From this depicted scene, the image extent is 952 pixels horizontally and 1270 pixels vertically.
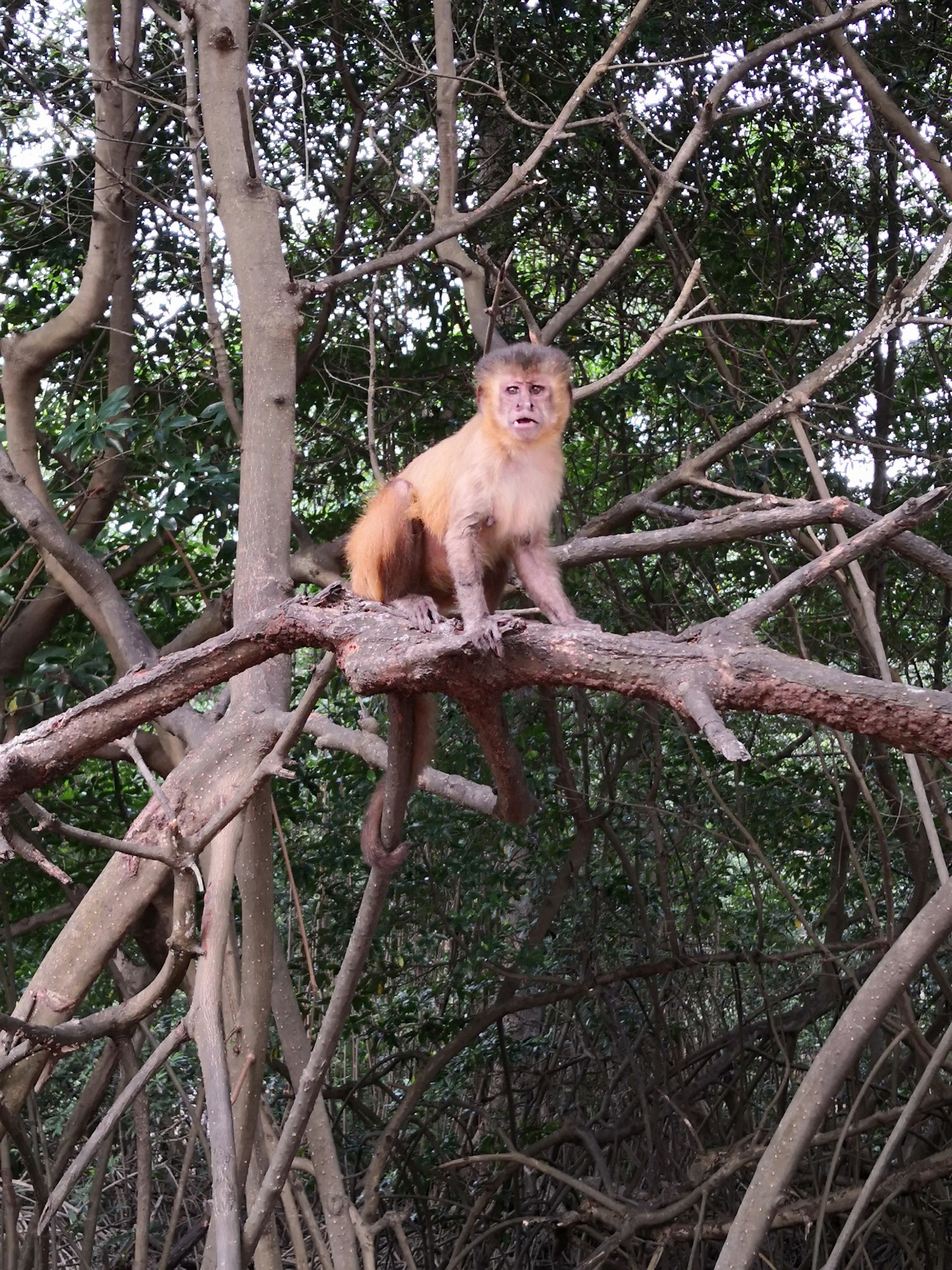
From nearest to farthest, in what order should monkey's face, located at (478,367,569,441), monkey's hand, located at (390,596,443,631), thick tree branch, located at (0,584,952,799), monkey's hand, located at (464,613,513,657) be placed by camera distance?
thick tree branch, located at (0,584,952,799)
monkey's hand, located at (464,613,513,657)
monkey's hand, located at (390,596,443,631)
monkey's face, located at (478,367,569,441)

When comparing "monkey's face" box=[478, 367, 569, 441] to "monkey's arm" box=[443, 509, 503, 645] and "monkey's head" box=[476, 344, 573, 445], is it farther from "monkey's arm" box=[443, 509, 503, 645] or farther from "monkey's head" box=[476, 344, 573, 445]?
"monkey's arm" box=[443, 509, 503, 645]

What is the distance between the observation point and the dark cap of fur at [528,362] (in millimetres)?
4074

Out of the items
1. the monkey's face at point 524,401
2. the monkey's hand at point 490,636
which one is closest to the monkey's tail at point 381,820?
the monkey's hand at point 490,636

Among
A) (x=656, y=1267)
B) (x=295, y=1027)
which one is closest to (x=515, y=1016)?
→ (x=656, y=1267)

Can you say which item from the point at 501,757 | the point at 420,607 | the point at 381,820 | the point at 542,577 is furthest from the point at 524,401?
the point at 501,757

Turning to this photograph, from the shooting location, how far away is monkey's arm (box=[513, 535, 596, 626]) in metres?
3.97

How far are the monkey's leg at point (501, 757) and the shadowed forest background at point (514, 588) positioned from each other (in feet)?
4.60

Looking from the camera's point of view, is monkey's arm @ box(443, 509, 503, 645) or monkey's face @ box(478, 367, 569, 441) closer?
monkey's arm @ box(443, 509, 503, 645)

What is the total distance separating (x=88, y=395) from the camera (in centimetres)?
664

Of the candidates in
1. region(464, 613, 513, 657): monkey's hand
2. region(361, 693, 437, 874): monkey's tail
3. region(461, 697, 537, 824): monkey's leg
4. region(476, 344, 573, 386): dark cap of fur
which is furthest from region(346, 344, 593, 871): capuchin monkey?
region(464, 613, 513, 657): monkey's hand

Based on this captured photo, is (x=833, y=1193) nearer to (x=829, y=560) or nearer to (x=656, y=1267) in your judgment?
(x=656, y=1267)

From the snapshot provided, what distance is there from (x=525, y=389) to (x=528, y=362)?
0.09m

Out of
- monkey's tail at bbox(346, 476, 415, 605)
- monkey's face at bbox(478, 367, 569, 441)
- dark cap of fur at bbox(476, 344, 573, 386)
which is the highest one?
dark cap of fur at bbox(476, 344, 573, 386)

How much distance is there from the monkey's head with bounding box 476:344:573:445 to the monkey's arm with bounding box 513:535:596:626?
13.5 inches
